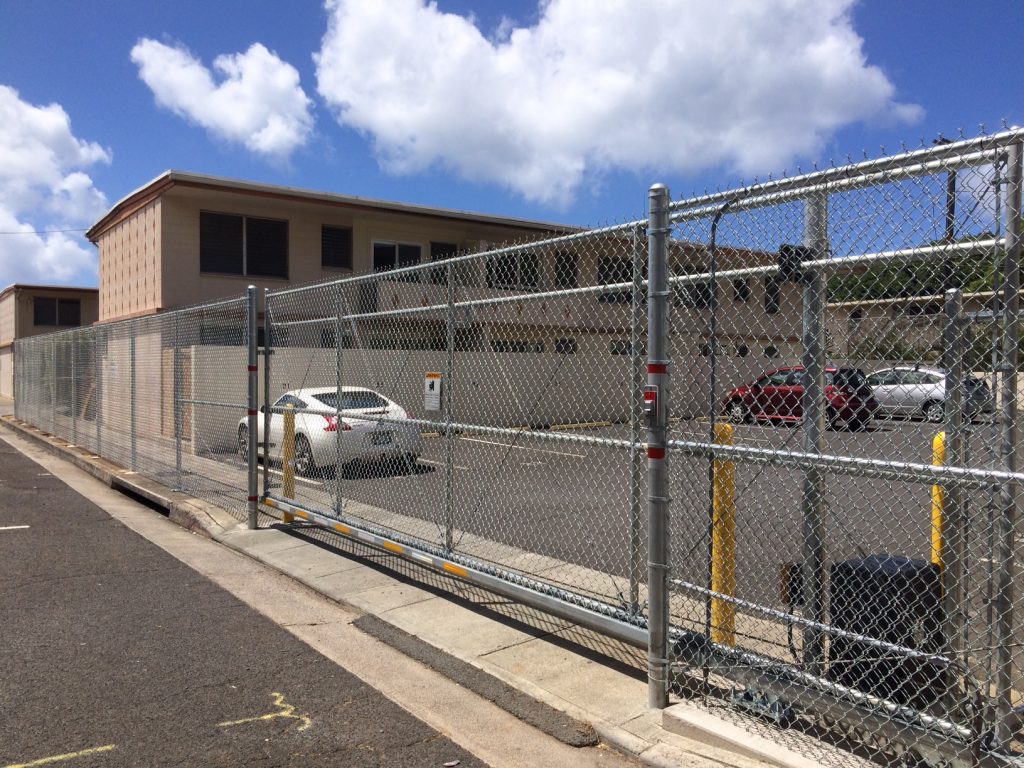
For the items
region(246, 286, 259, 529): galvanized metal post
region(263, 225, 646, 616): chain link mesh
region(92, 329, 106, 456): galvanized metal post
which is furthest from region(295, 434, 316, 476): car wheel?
region(92, 329, 106, 456): galvanized metal post

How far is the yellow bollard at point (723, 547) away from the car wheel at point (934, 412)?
0.94m

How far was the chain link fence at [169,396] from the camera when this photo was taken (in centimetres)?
1005

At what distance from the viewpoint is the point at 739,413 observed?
386 centimetres

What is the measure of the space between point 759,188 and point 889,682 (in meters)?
2.26

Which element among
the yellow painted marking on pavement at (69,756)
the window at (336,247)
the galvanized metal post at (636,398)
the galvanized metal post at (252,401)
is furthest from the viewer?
the window at (336,247)

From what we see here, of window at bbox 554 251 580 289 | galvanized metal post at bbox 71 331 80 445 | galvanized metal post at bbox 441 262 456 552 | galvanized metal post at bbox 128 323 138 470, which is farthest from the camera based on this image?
galvanized metal post at bbox 71 331 80 445

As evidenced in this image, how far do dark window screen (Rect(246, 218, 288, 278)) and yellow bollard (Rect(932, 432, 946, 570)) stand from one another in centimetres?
1852

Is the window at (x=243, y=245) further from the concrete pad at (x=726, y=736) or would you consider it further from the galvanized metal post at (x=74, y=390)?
the concrete pad at (x=726, y=736)

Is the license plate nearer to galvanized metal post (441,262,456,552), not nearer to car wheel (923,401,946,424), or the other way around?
galvanized metal post (441,262,456,552)

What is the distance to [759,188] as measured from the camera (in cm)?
351

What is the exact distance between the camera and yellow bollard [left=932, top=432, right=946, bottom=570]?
3293 millimetres

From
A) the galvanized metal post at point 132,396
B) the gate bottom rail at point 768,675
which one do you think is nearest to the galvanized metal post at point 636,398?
the gate bottom rail at point 768,675

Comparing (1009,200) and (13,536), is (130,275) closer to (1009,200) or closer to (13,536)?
(13,536)

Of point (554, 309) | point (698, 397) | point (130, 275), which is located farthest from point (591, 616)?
point (130, 275)
